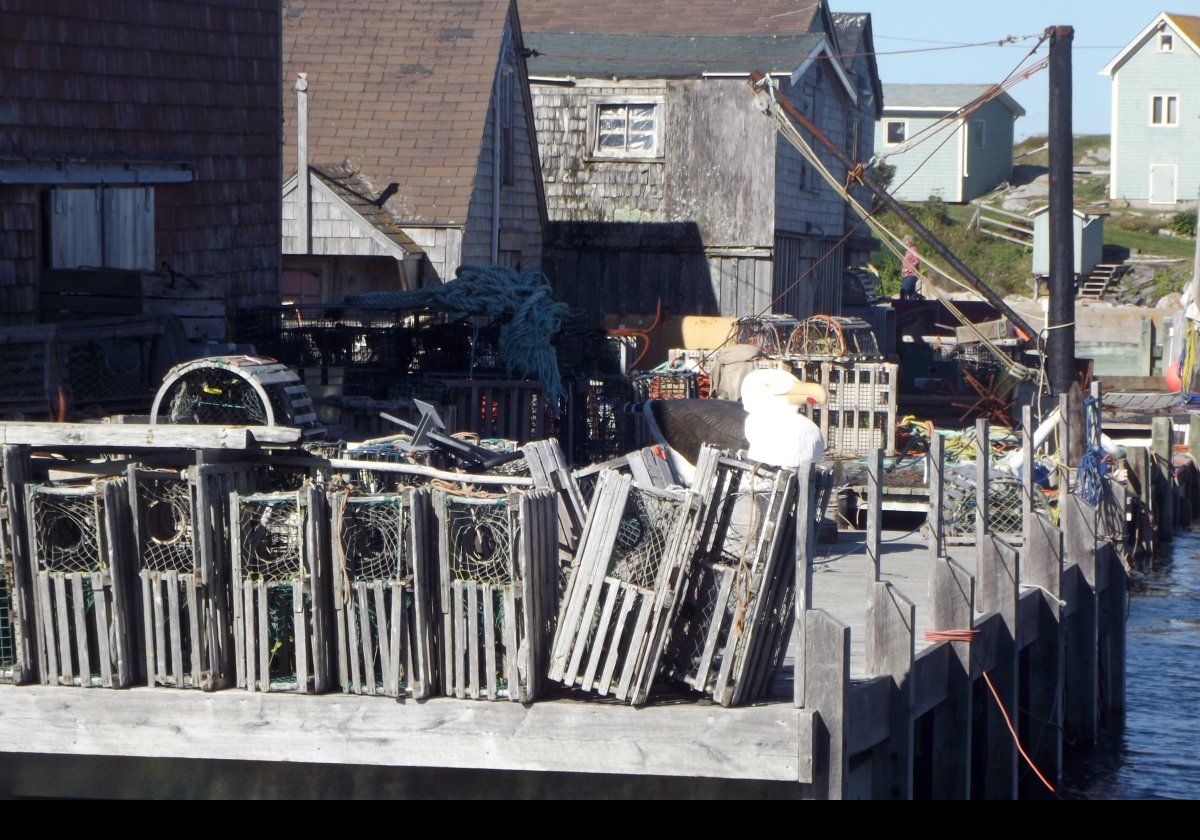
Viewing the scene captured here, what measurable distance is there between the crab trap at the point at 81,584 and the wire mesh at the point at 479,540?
5.03ft

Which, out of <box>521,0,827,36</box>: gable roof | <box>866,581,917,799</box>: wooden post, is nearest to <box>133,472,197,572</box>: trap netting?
<box>866,581,917,799</box>: wooden post

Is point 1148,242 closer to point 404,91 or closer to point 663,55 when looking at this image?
point 663,55

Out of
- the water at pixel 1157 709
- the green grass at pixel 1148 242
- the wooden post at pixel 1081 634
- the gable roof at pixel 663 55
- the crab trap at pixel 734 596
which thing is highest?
the gable roof at pixel 663 55

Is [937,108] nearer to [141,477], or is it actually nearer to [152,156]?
[152,156]

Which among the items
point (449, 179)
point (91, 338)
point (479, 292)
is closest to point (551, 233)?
point (449, 179)

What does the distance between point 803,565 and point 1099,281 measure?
3869 centimetres

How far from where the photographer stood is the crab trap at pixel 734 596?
7.04m

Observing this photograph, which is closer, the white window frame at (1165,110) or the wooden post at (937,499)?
the wooden post at (937,499)

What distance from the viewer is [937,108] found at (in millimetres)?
60656

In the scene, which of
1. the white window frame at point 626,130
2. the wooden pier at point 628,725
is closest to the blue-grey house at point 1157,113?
the white window frame at point 626,130

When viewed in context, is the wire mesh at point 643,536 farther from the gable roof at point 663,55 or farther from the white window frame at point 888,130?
the white window frame at point 888,130

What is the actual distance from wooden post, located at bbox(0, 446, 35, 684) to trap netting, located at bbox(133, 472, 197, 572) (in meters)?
0.53

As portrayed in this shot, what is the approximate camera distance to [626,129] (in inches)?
967
